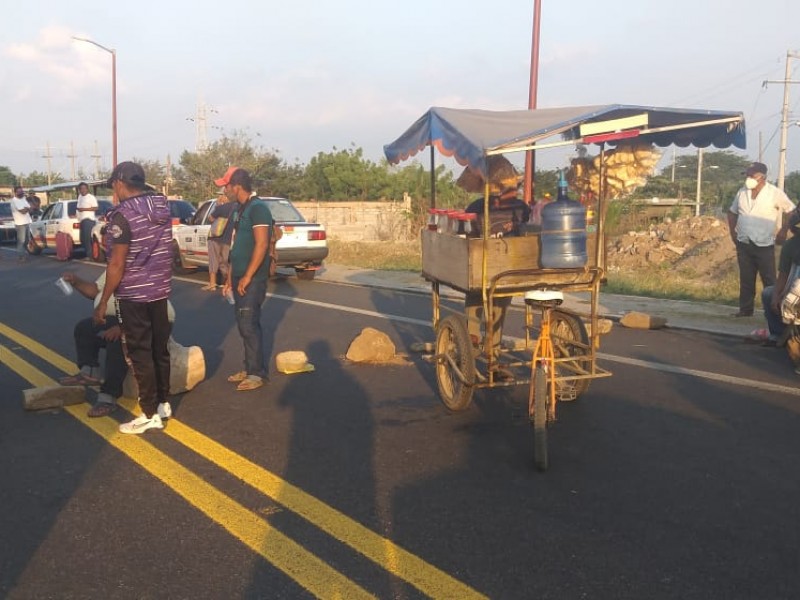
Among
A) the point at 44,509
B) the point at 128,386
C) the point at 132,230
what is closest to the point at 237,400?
the point at 128,386

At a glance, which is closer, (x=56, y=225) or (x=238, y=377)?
(x=238, y=377)

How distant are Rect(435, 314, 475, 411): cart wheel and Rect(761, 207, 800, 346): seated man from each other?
3.44 metres

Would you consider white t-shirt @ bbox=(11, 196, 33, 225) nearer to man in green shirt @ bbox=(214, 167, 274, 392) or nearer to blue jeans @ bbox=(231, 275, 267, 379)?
man in green shirt @ bbox=(214, 167, 274, 392)

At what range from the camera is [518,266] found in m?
5.47

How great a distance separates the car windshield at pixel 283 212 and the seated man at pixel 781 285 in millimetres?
9608

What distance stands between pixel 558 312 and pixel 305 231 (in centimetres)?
970

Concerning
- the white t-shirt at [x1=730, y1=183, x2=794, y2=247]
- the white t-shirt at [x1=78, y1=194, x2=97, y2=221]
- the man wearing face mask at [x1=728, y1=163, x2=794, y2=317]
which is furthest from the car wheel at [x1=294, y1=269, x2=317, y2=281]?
the white t-shirt at [x1=730, y1=183, x2=794, y2=247]

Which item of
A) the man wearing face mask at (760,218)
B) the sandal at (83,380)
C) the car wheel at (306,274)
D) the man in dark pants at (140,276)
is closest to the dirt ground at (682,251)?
the man wearing face mask at (760,218)

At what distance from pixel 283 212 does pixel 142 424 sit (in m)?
10.8

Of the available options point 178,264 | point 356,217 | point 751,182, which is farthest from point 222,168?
point 751,182

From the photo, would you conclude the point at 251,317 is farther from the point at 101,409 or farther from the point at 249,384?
the point at 101,409

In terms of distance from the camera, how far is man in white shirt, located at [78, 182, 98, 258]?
19859mm

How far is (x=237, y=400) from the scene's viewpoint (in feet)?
20.5

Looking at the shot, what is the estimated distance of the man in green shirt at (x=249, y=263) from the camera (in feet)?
20.8
